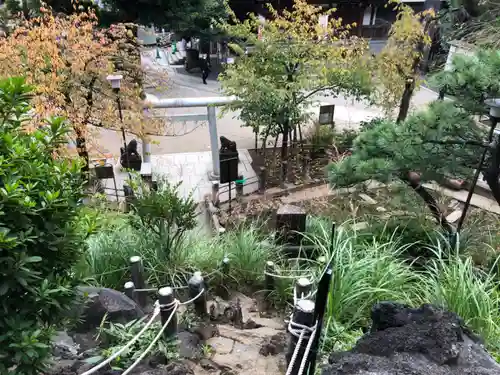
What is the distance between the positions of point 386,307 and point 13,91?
2057 millimetres

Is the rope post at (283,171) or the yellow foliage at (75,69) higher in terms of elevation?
the yellow foliage at (75,69)

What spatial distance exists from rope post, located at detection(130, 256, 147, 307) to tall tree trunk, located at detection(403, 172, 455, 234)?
9.55ft

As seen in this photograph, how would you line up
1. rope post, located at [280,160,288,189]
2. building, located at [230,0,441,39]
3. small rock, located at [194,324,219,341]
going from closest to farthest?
small rock, located at [194,324,219,341], rope post, located at [280,160,288,189], building, located at [230,0,441,39]

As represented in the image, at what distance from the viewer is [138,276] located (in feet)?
12.1

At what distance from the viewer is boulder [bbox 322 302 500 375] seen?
5.54 feet

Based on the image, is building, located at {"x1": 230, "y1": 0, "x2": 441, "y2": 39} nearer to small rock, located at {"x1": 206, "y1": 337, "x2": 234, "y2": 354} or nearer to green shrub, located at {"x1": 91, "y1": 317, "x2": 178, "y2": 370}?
small rock, located at {"x1": 206, "y1": 337, "x2": 234, "y2": 354}

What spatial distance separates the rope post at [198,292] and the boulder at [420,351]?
66.5 inches

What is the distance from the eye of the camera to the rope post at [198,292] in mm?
3365

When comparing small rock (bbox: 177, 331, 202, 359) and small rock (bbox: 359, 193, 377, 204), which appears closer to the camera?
small rock (bbox: 177, 331, 202, 359)

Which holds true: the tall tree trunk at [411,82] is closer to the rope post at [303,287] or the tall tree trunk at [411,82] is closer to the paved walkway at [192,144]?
the paved walkway at [192,144]

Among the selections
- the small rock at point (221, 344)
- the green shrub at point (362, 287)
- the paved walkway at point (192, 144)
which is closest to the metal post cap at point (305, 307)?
the green shrub at point (362, 287)

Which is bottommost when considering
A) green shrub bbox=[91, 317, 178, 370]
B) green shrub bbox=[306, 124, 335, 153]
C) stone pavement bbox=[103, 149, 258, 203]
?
stone pavement bbox=[103, 149, 258, 203]

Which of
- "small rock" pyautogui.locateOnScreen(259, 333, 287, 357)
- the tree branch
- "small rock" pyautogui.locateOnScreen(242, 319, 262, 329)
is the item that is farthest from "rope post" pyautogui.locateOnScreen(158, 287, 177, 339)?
the tree branch

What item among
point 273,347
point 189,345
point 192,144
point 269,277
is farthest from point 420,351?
point 192,144
